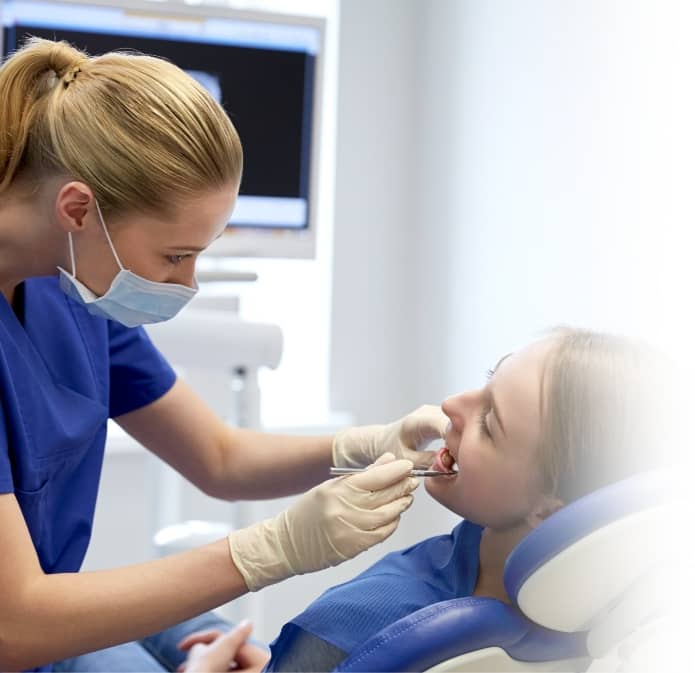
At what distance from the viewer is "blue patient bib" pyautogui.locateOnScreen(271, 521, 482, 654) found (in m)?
1.14

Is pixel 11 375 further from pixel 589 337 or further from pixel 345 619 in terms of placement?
pixel 589 337

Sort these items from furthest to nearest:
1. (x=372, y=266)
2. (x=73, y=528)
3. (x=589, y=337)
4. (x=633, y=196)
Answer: (x=372, y=266), (x=633, y=196), (x=73, y=528), (x=589, y=337)

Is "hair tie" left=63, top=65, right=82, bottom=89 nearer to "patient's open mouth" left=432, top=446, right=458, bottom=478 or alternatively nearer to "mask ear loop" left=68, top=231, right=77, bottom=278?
"mask ear loop" left=68, top=231, right=77, bottom=278

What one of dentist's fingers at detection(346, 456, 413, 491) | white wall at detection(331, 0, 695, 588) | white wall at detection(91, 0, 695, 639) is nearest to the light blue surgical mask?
dentist's fingers at detection(346, 456, 413, 491)

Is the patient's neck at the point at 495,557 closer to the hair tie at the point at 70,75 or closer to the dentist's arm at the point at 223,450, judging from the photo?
the dentist's arm at the point at 223,450

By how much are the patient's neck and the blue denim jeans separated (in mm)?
594

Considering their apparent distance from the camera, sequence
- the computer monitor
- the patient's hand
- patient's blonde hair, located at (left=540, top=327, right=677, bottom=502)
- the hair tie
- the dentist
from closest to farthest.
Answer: patient's blonde hair, located at (left=540, top=327, right=677, bottom=502) → the dentist → the hair tie → the patient's hand → the computer monitor

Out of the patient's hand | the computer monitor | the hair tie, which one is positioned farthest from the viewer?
the computer monitor

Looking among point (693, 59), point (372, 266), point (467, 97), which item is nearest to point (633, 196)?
point (693, 59)

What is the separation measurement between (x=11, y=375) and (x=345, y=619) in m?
0.54

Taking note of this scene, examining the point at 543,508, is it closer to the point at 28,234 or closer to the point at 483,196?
the point at 28,234

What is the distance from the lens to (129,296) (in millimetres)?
1325

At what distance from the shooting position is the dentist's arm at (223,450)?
1.58 m

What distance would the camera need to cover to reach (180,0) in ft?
7.60
